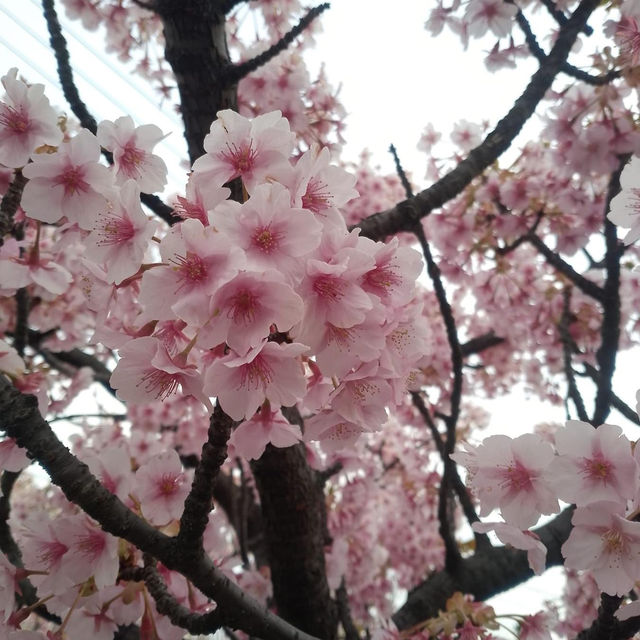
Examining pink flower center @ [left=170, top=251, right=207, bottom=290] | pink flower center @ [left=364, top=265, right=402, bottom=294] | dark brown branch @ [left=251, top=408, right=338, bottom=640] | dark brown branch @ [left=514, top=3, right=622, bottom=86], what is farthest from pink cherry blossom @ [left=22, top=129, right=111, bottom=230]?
dark brown branch @ [left=514, top=3, right=622, bottom=86]

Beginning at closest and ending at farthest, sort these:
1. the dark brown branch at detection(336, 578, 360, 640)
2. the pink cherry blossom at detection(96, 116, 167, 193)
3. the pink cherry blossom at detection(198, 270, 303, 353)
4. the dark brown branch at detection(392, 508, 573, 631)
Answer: the pink cherry blossom at detection(198, 270, 303, 353) < the pink cherry blossom at detection(96, 116, 167, 193) < the dark brown branch at detection(336, 578, 360, 640) < the dark brown branch at detection(392, 508, 573, 631)

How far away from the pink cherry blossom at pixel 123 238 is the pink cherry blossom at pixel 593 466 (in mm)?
931

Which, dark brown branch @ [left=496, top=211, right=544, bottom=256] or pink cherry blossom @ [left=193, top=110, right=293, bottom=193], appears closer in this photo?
pink cherry blossom @ [left=193, top=110, right=293, bottom=193]

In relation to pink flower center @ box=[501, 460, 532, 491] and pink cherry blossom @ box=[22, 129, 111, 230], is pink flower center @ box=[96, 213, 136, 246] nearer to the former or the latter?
pink cherry blossom @ box=[22, 129, 111, 230]

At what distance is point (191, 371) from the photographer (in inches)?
37.4

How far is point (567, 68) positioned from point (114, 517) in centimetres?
224

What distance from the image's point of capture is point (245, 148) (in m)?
1.00

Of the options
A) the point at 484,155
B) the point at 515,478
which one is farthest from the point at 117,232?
the point at 484,155

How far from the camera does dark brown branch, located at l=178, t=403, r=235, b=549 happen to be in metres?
0.93

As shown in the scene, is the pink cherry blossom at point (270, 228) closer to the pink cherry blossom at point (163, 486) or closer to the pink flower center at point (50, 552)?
the pink cherry blossom at point (163, 486)

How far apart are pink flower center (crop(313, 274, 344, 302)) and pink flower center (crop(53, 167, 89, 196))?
0.60m

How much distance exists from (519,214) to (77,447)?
378 centimetres

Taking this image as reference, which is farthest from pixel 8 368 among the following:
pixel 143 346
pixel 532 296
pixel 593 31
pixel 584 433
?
pixel 532 296

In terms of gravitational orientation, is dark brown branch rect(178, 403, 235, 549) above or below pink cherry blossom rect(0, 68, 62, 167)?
below
